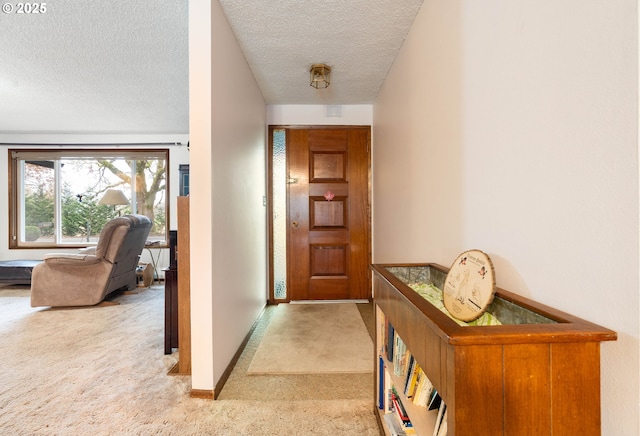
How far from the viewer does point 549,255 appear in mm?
717

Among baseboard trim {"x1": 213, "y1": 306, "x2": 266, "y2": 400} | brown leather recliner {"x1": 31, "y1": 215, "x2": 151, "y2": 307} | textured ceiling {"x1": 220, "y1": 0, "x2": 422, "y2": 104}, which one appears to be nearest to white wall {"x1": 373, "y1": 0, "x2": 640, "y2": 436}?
textured ceiling {"x1": 220, "y1": 0, "x2": 422, "y2": 104}

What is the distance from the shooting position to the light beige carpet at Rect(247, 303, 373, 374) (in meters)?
1.80

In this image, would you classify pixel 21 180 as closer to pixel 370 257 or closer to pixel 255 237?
pixel 255 237

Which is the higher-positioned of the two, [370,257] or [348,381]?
[370,257]

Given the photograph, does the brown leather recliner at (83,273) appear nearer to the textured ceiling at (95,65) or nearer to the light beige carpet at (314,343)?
the textured ceiling at (95,65)

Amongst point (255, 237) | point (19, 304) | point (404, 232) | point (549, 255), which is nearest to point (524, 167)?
point (549, 255)

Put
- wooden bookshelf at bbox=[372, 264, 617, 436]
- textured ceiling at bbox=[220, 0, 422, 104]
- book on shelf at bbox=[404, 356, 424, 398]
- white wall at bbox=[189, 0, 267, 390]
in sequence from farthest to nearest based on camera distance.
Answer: textured ceiling at bbox=[220, 0, 422, 104] < white wall at bbox=[189, 0, 267, 390] < book on shelf at bbox=[404, 356, 424, 398] < wooden bookshelf at bbox=[372, 264, 617, 436]

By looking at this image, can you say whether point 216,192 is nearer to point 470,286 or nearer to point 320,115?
point 470,286

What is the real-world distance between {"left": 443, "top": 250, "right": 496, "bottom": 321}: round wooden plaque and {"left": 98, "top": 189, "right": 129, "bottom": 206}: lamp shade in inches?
178

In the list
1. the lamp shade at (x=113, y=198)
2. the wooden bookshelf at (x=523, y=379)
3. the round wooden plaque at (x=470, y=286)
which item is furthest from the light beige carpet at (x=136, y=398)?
the lamp shade at (x=113, y=198)

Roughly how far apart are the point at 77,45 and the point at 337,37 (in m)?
1.92

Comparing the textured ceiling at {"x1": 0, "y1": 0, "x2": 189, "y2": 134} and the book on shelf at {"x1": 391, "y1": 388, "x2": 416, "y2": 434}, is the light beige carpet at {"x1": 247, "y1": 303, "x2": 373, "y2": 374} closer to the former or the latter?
the book on shelf at {"x1": 391, "y1": 388, "x2": 416, "y2": 434}

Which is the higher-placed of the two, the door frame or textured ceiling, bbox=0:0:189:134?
textured ceiling, bbox=0:0:189:134

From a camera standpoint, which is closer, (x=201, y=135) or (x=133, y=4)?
(x=201, y=135)
